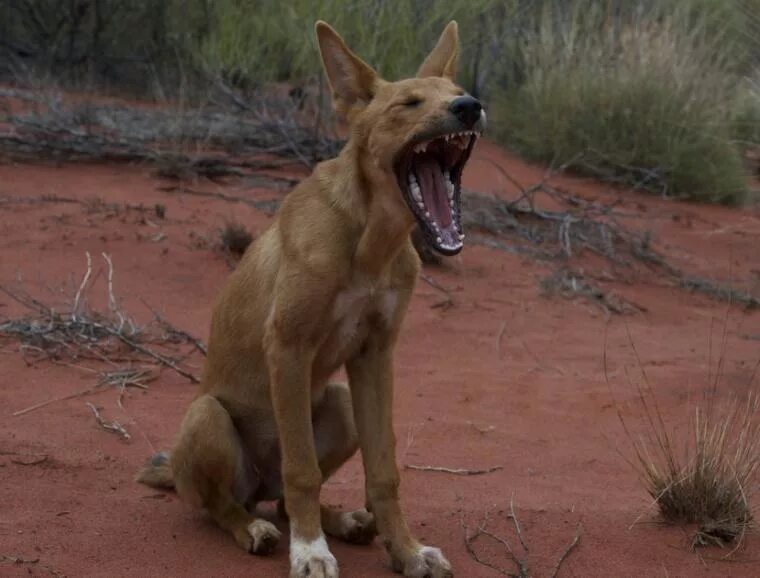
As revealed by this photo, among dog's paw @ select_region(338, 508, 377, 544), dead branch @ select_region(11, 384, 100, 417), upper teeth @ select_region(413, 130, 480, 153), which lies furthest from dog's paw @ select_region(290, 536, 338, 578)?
dead branch @ select_region(11, 384, 100, 417)

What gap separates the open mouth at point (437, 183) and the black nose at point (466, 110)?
1.8 inches

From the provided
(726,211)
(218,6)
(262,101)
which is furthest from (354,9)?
(726,211)

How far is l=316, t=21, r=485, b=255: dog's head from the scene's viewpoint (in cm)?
462

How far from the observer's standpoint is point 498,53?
19344mm

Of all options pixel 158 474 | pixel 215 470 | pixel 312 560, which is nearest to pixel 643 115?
pixel 158 474

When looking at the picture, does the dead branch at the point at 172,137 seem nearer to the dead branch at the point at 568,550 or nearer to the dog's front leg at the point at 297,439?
the dead branch at the point at 568,550

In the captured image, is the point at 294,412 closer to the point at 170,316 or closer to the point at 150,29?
the point at 170,316

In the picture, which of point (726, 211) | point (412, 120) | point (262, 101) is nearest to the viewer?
point (412, 120)

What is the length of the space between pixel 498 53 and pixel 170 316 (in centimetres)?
1133

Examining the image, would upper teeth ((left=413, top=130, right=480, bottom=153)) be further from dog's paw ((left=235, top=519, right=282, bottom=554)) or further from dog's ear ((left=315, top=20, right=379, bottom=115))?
dog's paw ((left=235, top=519, right=282, bottom=554))

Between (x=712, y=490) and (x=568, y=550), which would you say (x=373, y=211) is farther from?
(x=712, y=490)

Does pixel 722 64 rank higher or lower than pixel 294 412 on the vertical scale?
lower

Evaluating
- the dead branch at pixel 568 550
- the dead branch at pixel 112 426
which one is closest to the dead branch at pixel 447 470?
the dead branch at pixel 568 550

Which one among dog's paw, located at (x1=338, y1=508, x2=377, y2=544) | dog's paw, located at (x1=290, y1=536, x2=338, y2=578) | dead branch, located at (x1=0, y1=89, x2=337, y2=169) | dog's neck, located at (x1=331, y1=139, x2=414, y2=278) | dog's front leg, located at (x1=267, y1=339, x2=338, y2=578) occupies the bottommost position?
dead branch, located at (x1=0, y1=89, x2=337, y2=169)
